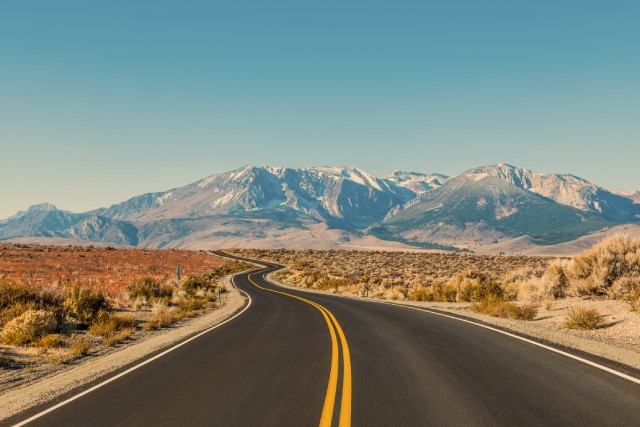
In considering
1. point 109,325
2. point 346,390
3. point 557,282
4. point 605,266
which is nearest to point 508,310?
point 557,282

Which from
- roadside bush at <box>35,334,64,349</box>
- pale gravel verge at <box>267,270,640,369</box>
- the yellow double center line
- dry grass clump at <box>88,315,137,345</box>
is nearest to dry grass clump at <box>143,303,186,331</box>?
dry grass clump at <box>88,315,137,345</box>

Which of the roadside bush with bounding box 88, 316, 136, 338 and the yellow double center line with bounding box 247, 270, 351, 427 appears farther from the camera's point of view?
the roadside bush with bounding box 88, 316, 136, 338

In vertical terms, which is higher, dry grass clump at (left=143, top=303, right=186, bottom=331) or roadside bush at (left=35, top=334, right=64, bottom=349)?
roadside bush at (left=35, top=334, right=64, bottom=349)

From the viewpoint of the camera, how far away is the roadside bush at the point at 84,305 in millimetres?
17531

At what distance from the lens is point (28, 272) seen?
41844 mm

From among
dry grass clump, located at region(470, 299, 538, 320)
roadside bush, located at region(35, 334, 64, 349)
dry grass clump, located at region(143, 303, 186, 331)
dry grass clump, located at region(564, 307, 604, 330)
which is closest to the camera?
roadside bush, located at region(35, 334, 64, 349)

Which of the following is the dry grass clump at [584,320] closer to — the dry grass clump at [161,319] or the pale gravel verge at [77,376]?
the pale gravel verge at [77,376]

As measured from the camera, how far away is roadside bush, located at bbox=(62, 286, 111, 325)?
17531 mm

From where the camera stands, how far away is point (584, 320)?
13.9 m

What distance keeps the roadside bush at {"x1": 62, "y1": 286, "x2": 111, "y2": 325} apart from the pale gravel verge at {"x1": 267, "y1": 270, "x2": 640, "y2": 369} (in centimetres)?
1564

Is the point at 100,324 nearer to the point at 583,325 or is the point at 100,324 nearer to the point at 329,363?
the point at 329,363

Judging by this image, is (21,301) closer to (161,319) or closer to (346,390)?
(161,319)

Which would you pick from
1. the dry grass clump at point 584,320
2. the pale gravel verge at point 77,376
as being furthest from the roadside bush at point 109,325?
the dry grass clump at point 584,320

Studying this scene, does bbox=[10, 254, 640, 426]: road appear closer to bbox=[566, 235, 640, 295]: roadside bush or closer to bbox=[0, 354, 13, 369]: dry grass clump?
bbox=[0, 354, 13, 369]: dry grass clump
